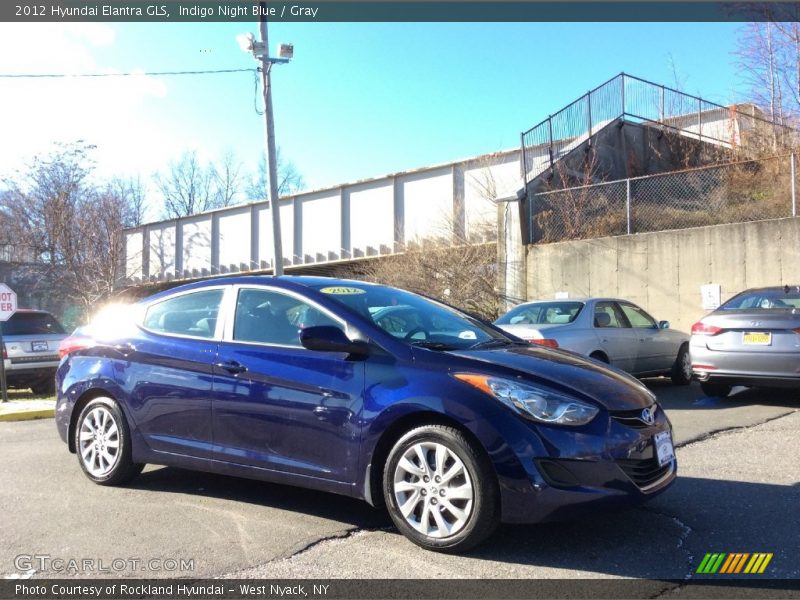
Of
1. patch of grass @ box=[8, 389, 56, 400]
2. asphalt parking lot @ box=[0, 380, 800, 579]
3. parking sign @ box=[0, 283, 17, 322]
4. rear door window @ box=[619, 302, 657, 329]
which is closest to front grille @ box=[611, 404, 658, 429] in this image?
asphalt parking lot @ box=[0, 380, 800, 579]

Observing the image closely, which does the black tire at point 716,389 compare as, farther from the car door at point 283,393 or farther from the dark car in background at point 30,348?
the dark car in background at point 30,348

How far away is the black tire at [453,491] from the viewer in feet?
11.5

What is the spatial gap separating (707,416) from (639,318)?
2.86 meters

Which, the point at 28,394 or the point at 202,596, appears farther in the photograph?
the point at 28,394

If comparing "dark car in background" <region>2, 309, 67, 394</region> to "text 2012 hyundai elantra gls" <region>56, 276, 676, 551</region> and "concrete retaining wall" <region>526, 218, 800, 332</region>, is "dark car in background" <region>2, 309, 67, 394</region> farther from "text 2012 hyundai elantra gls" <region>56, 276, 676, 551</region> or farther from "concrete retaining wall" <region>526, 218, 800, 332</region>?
"concrete retaining wall" <region>526, 218, 800, 332</region>

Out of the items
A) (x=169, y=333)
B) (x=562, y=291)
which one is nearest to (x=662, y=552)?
(x=169, y=333)

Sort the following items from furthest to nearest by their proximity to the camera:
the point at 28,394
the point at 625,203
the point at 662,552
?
the point at 625,203, the point at 28,394, the point at 662,552

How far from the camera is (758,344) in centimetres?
805

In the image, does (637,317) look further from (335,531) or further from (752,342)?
(335,531)

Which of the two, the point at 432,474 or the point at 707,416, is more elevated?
the point at 432,474

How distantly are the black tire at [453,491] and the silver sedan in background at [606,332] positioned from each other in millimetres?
4914

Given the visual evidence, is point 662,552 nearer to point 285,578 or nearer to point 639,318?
point 285,578


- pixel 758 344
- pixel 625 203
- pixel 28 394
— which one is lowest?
pixel 28 394

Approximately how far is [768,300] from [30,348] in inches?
487
